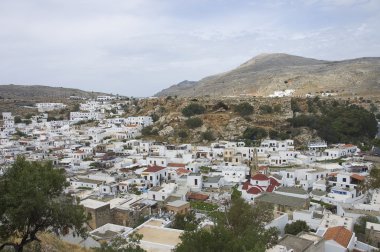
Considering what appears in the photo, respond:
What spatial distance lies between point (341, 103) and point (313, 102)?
5562 millimetres

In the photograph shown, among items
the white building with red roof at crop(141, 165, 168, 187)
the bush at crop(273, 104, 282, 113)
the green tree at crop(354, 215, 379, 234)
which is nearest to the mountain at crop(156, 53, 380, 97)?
the bush at crop(273, 104, 282, 113)

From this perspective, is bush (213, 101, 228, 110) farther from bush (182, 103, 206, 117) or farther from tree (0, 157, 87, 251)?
tree (0, 157, 87, 251)

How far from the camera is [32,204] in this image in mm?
9211

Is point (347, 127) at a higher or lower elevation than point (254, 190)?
higher

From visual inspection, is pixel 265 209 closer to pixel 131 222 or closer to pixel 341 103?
pixel 131 222

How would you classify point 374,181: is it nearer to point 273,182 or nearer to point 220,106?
point 273,182

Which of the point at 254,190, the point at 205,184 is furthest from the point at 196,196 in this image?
the point at 254,190

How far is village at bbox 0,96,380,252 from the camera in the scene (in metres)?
19.2

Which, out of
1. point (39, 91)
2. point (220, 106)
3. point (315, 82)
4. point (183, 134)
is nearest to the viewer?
point (183, 134)

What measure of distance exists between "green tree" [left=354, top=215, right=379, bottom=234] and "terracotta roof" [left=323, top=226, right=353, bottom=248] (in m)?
2.50

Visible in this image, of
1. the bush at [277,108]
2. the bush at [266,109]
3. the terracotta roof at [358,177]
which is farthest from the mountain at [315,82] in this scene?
the terracotta roof at [358,177]

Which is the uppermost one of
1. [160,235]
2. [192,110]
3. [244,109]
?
[244,109]

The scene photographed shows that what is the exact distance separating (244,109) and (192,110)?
8739mm

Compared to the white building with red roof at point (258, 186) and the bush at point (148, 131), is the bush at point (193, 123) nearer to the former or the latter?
the bush at point (148, 131)
